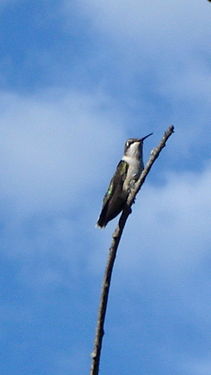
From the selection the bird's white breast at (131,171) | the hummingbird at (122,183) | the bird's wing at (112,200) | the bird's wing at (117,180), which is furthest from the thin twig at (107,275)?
the bird's white breast at (131,171)

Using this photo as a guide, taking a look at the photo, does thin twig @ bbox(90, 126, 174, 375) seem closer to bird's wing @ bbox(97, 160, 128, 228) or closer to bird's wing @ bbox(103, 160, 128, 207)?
bird's wing @ bbox(97, 160, 128, 228)

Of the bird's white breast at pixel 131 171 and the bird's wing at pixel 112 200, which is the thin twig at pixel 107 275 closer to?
the bird's wing at pixel 112 200

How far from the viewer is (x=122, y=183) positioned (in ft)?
37.9

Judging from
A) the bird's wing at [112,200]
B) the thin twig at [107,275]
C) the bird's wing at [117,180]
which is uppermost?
the bird's wing at [117,180]

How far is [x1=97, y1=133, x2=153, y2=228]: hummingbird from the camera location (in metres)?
11.1

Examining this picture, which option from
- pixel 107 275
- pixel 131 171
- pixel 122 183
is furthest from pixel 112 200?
pixel 107 275

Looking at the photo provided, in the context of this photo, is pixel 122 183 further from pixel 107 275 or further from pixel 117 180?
pixel 107 275

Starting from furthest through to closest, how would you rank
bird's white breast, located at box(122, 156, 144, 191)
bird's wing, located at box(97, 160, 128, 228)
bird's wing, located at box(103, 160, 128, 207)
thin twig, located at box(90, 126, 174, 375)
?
1. bird's white breast, located at box(122, 156, 144, 191)
2. bird's wing, located at box(103, 160, 128, 207)
3. bird's wing, located at box(97, 160, 128, 228)
4. thin twig, located at box(90, 126, 174, 375)

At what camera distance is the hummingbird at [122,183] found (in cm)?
1107

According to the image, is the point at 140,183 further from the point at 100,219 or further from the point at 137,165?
the point at 137,165

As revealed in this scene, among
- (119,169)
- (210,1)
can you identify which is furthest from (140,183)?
(119,169)

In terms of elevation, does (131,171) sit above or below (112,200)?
above

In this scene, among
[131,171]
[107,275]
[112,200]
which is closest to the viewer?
[107,275]

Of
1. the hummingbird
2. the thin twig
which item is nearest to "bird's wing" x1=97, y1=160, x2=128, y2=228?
the hummingbird
